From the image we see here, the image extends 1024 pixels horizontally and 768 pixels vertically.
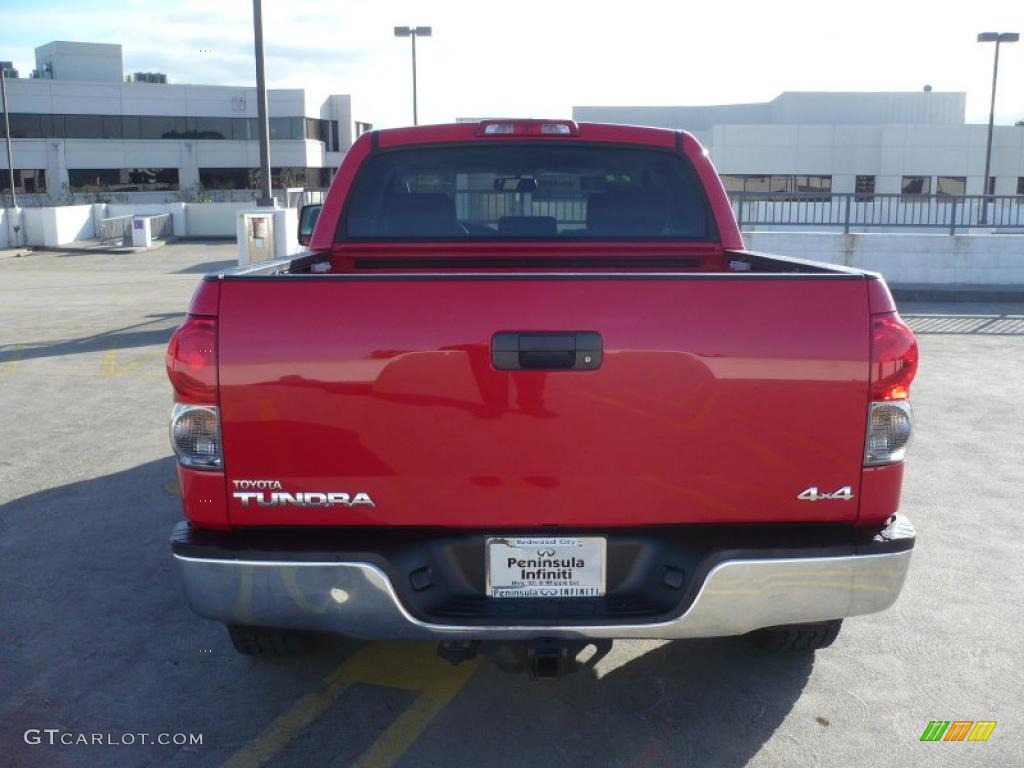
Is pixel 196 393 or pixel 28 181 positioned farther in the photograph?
pixel 28 181

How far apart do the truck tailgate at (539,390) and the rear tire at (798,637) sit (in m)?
1.11

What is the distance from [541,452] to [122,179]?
222 ft

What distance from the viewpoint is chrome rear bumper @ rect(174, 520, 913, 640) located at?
313 cm

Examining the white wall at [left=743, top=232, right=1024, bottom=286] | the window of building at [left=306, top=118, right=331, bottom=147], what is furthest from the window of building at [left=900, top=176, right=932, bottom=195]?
the window of building at [left=306, top=118, right=331, bottom=147]

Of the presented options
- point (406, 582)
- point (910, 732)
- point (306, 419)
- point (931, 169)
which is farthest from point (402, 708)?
point (931, 169)

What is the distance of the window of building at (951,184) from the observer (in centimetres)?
5003

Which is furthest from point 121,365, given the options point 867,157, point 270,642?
point 867,157

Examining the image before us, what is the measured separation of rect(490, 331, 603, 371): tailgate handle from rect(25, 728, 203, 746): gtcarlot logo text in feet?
6.00

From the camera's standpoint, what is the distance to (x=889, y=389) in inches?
124

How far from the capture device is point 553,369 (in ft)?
10.0

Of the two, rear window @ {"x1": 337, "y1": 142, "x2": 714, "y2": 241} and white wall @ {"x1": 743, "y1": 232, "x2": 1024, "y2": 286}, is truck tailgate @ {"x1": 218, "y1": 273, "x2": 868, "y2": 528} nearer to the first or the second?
rear window @ {"x1": 337, "y1": 142, "x2": 714, "y2": 241}

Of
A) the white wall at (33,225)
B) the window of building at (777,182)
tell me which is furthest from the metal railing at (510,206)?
the window of building at (777,182)

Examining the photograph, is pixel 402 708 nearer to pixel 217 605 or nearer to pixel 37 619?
pixel 217 605

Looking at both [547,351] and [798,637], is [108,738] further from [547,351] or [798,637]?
[798,637]
